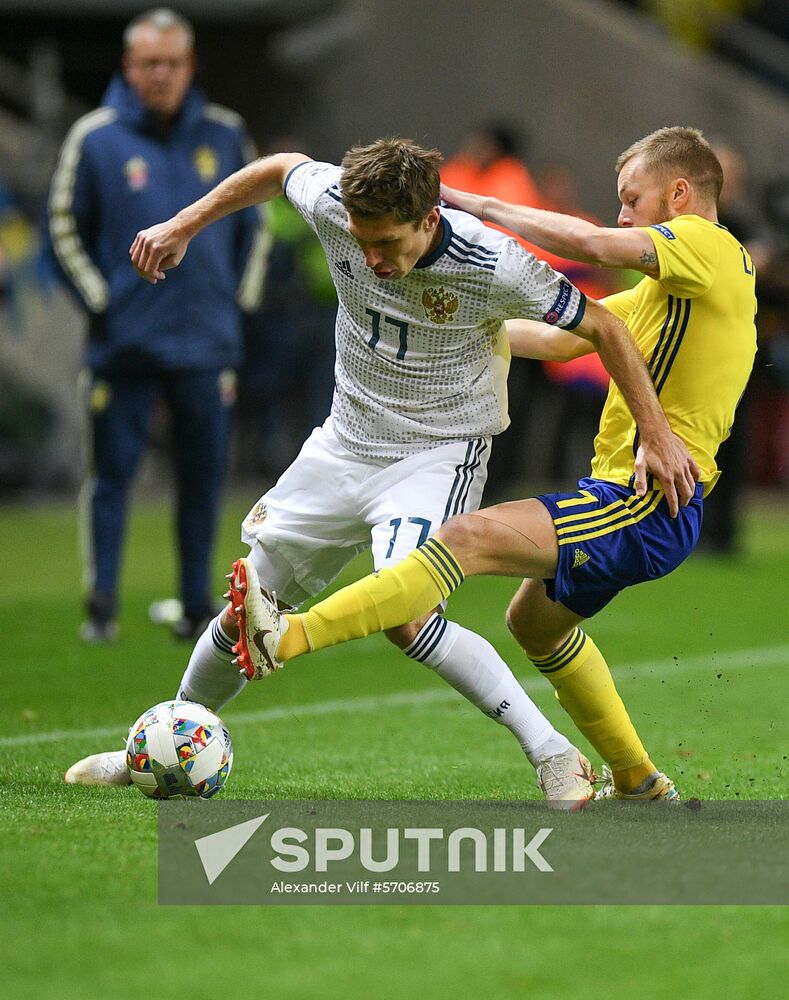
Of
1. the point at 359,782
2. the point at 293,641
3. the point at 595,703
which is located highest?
the point at 293,641

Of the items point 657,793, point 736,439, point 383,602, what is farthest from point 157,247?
point 736,439

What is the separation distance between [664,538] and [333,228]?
1.30 m

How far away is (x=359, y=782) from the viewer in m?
5.13

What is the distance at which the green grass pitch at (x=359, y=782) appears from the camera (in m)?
3.19

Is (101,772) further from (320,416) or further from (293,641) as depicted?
(320,416)

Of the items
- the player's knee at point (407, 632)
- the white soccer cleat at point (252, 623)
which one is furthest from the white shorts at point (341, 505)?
the white soccer cleat at point (252, 623)

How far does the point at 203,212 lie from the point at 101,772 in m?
1.72

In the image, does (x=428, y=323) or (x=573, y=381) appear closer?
(x=428, y=323)

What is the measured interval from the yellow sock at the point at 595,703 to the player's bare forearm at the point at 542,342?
2.83 feet

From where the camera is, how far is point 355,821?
4.34 m

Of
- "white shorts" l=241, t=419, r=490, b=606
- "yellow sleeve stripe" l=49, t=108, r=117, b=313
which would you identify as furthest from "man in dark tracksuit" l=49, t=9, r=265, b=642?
"white shorts" l=241, t=419, r=490, b=606

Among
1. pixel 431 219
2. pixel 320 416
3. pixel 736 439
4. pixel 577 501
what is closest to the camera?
pixel 431 219

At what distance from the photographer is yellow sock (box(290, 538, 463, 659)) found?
4.39m

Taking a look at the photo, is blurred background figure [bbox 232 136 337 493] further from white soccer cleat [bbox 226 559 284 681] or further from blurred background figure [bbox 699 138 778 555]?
white soccer cleat [bbox 226 559 284 681]
